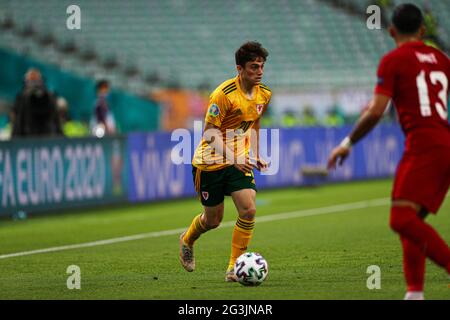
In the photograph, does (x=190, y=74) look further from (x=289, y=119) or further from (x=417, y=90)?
(x=417, y=90)

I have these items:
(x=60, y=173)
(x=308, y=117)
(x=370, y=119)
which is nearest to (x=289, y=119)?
(x=308, y=117)

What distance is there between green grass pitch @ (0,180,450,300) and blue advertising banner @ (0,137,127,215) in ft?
0.95

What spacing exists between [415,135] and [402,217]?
1.91 feet

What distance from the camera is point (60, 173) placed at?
17031 millimetres

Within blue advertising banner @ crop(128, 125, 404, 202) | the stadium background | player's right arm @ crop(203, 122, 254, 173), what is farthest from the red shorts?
blue advertising banner @ crop(128, 125, 404, 202)

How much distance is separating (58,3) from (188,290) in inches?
1141

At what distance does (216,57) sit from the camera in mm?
35156

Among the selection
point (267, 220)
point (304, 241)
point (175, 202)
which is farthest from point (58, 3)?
point (304, 241)

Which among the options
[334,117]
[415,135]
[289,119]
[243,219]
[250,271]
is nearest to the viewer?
[415,135]

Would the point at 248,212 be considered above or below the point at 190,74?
below

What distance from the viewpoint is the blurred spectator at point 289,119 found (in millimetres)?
31844

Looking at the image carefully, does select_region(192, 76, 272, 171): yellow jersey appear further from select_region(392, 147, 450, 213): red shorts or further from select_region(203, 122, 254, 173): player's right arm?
select_region(392, 147, 450, 213): red shorts

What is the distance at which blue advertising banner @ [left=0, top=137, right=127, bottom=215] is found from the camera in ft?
53.2
